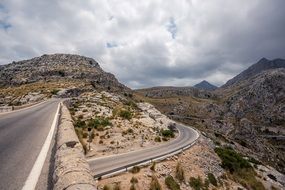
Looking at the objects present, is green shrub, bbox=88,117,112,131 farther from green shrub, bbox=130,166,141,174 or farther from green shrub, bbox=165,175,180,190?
green shrub, bbox=165,175,180,190

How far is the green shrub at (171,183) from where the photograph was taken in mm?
27934

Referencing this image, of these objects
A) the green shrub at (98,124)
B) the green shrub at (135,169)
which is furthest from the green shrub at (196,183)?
the green shrub at (98,124)

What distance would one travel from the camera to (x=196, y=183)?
3309cm

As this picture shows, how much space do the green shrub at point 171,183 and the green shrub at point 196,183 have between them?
3848mm

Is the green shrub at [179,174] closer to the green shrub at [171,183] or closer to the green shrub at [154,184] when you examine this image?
the green shrub at [171,183]

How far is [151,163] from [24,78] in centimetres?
16904

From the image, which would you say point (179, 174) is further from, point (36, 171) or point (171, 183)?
point (36, 171)

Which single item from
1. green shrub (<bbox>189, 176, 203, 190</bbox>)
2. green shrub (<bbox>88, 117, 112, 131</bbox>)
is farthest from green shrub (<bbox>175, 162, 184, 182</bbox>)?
green shrub (<bbox>88, 117, 112, 131</bbox>)

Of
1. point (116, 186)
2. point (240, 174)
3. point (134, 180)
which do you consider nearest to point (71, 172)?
point (116, 186)

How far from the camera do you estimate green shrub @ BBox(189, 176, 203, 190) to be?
32269mm

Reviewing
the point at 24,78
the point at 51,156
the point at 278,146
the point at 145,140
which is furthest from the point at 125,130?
the point at 278,146

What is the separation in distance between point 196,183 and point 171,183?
5.93 meters

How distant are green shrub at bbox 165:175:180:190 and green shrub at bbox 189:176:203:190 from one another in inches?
151

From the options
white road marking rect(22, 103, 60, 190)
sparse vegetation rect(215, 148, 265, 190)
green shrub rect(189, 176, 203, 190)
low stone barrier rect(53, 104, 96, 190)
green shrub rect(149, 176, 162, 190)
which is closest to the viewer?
low stone barrier rect(53, 104, 96, 190)
